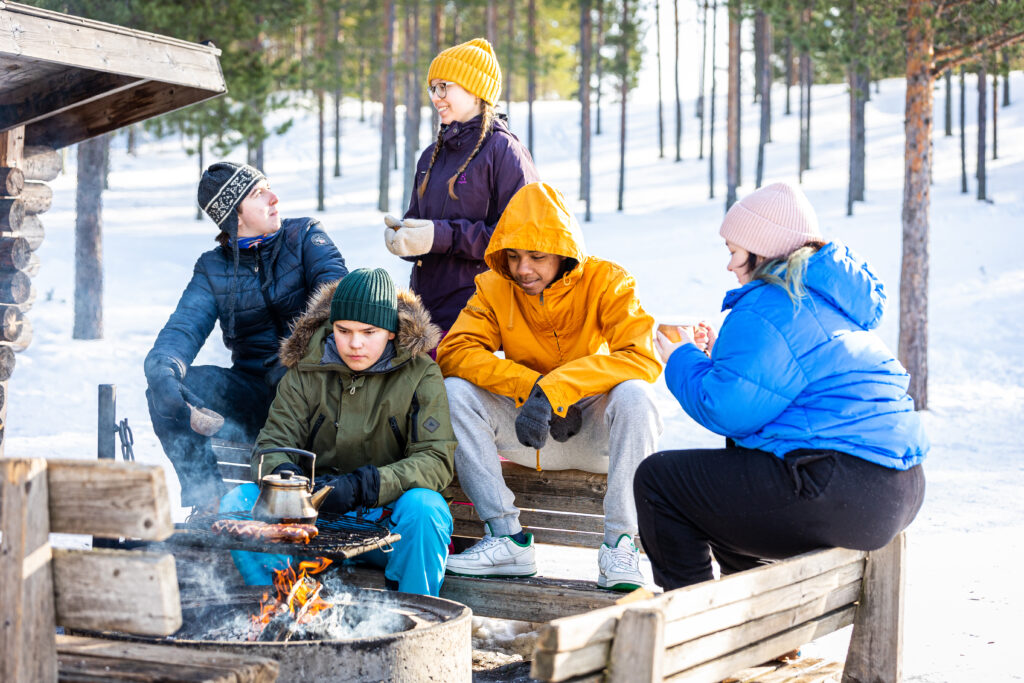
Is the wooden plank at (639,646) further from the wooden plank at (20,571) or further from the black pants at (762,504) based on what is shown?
the wooden plank at (20,571)

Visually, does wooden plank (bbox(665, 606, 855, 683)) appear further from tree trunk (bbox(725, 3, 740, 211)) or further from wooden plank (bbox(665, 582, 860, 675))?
tree trunk (bbox(725, 3, 740, 211))

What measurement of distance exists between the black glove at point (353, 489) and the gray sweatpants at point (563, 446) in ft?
1.71

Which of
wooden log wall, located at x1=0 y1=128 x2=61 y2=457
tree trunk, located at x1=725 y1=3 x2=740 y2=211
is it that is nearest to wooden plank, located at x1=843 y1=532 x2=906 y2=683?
wooden log wall, located at x1=0 y1=128 x2=61 y2=457

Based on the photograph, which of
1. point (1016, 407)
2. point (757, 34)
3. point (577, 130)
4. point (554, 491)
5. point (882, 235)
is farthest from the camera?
point (577, 130)

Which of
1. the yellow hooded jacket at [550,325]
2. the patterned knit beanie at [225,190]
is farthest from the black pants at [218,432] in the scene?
the yellow hooded jacket at [550,325]

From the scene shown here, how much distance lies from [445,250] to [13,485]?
9.42ft

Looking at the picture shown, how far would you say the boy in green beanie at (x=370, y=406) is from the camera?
12.9 ft

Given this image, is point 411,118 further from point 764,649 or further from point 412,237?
point 764,649

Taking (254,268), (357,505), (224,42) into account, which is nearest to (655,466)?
(357,505)

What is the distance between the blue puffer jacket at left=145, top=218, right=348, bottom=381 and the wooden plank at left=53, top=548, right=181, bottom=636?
2.79 metres

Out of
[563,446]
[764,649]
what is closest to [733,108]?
[563,446]

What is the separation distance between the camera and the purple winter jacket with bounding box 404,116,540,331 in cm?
488

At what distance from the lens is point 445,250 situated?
4840 mm

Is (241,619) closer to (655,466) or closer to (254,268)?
(655,466)
